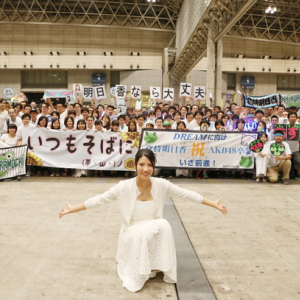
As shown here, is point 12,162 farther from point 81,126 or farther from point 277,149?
point 277,149

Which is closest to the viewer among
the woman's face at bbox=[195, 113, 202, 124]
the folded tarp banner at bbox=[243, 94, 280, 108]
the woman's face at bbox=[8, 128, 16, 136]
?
the woman's face at bbox=[8, 128, 16, 136]

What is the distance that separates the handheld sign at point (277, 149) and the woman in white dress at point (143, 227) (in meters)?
5.10

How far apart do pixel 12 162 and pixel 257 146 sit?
5.39m

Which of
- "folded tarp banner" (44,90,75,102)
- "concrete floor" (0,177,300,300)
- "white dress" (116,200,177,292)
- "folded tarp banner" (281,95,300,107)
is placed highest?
"folded tarp banner" (44,90,75,102)

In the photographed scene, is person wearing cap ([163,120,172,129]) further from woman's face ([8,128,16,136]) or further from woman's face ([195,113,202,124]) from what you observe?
woman's face ([8,128,16,136])

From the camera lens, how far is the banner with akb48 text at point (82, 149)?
808cm

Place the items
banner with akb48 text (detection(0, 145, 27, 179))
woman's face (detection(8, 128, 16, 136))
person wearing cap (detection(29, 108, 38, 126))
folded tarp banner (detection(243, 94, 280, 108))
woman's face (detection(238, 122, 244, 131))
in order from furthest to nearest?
folded tarp banner (detection(243, 94, 280, 108))
person wearing cap (detection(29, 108, 38, 126))
woman's face (detection(238, 122, 244, 131))
woman's face (detection(8, 128, 16, 136))
banner with akb48 text (detection(0, 145, 27, 179))

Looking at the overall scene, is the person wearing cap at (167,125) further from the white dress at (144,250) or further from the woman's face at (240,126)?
the white dress at (144,250)

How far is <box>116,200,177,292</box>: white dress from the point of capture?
2.72m

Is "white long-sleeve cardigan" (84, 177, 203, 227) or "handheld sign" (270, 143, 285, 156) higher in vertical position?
"handheld sign" (270, 143, 285, 156)

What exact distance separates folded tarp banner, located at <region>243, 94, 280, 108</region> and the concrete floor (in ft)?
15.9

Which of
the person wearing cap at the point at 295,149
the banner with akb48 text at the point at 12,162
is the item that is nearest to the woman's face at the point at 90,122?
the banner with akb48 text at the point at 12,162

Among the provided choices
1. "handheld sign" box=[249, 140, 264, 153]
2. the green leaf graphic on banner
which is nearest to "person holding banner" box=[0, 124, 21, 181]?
the green leaf graphic on banner

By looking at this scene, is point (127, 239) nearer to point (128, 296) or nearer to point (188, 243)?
point (128, 296)
